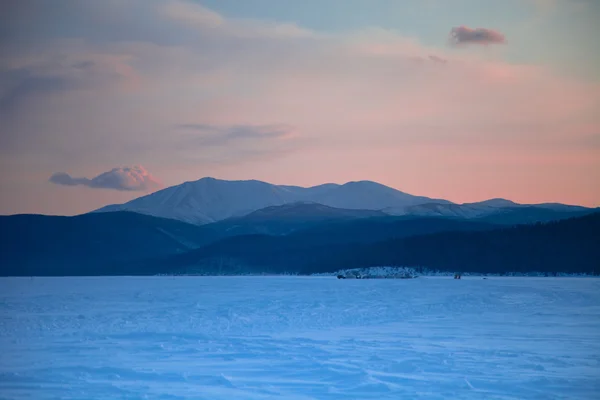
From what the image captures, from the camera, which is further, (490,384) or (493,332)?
(493,332)

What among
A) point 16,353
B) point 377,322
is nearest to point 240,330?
point 377,322

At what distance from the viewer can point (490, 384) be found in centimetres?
2259

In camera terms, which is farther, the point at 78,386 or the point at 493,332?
the point at 493,332

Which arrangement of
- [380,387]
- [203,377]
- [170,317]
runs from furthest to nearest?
[170,317], [203,377], [380,387]

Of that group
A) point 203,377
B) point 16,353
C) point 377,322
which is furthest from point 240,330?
point 203,377

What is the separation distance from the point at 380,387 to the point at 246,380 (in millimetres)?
4317

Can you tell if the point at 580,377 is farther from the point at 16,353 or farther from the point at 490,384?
the point at 16,353

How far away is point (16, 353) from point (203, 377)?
10.1 meters

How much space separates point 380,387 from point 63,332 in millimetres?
21260

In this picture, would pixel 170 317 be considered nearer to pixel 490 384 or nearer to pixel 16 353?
pixel 16 353

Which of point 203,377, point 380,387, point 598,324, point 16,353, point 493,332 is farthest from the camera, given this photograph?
point 598,324

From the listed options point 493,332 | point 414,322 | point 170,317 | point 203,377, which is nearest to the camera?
point 203,377

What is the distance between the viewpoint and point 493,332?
36.3m

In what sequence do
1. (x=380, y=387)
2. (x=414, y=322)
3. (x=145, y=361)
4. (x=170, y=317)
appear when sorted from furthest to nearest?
(x=170, y=317) → (x=414, y=322) → (x=145, y=361) → (x=380, y=387)
